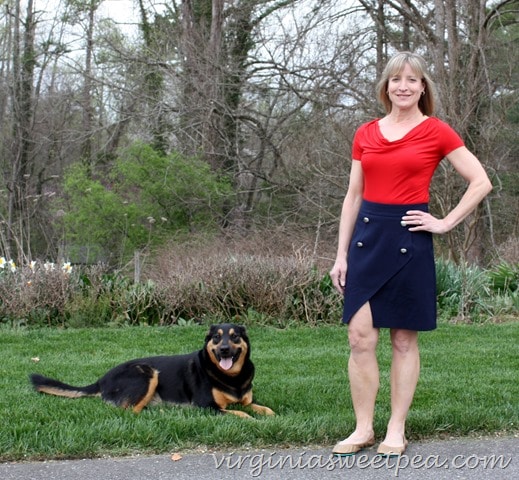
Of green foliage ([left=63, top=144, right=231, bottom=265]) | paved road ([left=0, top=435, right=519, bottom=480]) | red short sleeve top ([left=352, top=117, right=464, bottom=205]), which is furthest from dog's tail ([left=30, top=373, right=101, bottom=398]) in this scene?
green foliage ([left=63, top=144, right=231, bottom=265])

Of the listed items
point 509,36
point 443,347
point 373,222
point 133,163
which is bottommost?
point 443,347

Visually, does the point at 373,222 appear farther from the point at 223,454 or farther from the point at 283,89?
the point at 283,89

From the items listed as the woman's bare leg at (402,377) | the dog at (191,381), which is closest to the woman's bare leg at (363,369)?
the woman's bare leg at (402,377)

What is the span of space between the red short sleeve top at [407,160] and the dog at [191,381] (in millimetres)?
1902

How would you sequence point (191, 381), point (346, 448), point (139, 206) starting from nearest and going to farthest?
1. point (346, 448)
2. point (191, 381)
3. point (139, 206)

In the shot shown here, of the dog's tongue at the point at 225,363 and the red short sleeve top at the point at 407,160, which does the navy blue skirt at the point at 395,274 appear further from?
the dog's tongue at the point at 225,363

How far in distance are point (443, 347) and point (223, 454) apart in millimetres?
4628

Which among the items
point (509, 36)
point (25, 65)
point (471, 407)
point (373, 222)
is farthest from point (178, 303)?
point (25, 65)

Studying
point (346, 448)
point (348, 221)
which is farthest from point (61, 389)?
point (348, 221)

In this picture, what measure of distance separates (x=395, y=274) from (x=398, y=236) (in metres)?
0.21

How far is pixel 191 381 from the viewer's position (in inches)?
232

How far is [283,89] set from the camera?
21078mm

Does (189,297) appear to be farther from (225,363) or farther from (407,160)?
(407,160)

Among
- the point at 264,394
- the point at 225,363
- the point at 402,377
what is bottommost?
the point at 264,394
